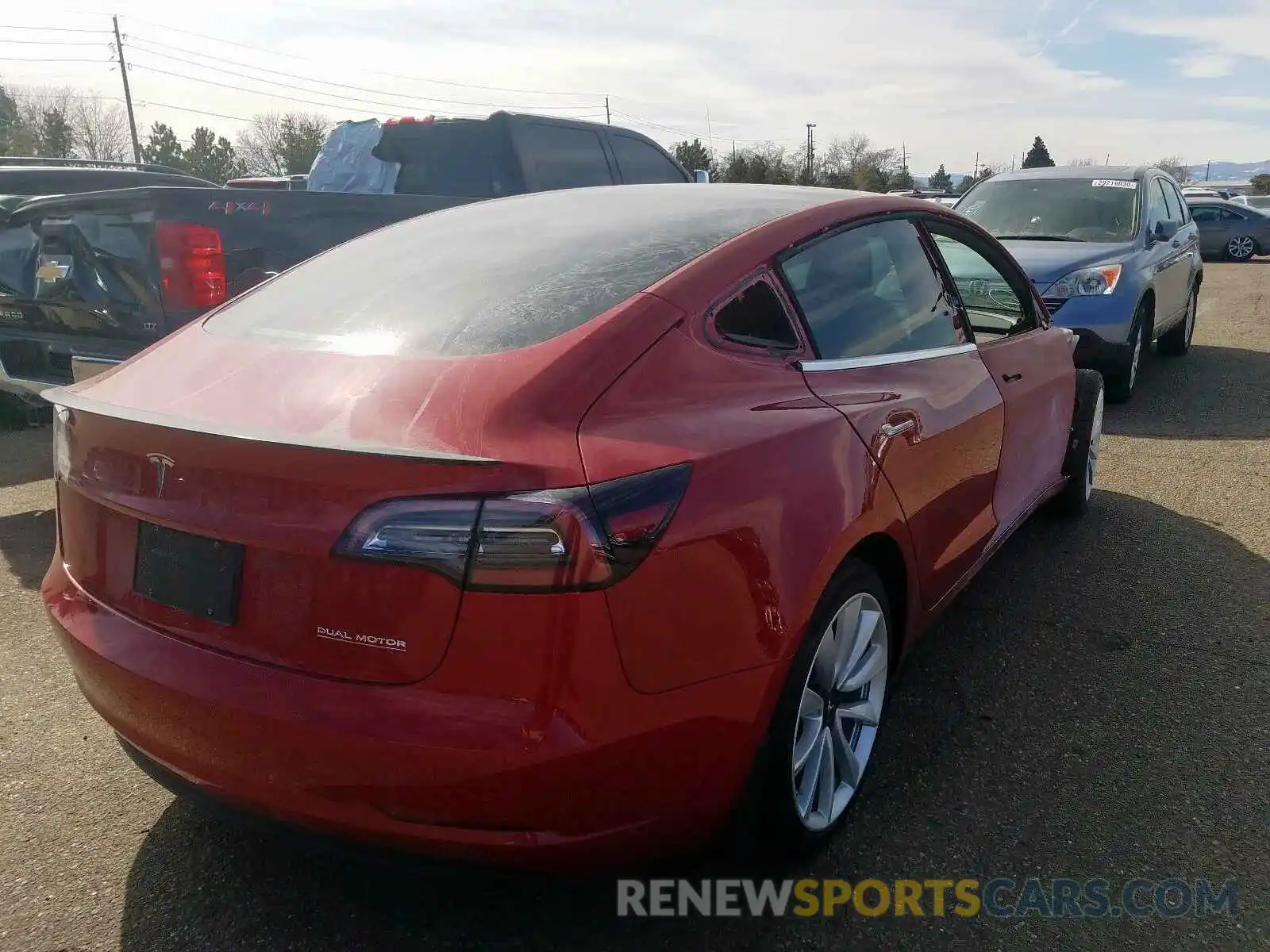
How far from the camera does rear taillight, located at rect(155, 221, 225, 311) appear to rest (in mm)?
4961

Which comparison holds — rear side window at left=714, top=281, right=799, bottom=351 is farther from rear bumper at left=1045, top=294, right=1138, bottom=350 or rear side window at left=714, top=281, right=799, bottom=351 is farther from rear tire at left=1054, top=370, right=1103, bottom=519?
rear bumper at left=1045, top=294, right=1138, bottom=350

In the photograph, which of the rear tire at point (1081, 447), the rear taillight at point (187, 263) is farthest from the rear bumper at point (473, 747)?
the rear taillight at point (187, 263)

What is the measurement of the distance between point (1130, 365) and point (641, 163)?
413 cm

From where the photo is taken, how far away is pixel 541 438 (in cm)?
181

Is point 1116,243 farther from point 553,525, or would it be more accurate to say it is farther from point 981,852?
point 553,525

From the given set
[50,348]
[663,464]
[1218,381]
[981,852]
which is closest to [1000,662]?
[981,852]

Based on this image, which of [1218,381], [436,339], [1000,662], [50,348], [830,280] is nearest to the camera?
[436,339]

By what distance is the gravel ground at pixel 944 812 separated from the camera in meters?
2.20

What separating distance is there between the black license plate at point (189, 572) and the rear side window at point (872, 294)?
1462 mm

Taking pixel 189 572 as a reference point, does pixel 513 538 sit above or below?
above

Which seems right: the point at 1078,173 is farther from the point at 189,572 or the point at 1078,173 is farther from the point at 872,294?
the point at 189,572

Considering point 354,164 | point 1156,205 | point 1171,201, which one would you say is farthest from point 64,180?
point 1171,201

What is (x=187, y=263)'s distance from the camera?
4.98 metres

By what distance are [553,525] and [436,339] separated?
0.65 m
